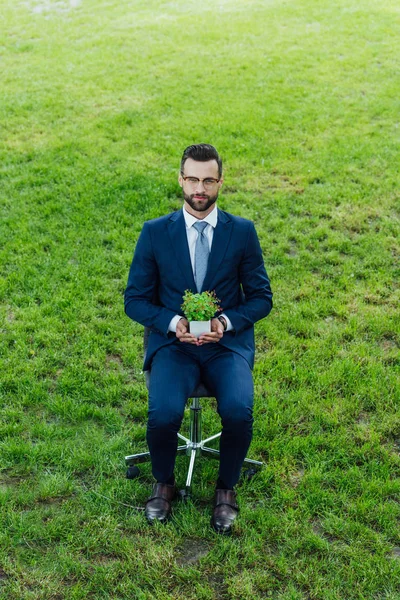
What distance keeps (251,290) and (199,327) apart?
0.61m

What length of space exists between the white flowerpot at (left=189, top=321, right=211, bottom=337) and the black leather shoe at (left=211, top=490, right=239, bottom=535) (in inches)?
43.5

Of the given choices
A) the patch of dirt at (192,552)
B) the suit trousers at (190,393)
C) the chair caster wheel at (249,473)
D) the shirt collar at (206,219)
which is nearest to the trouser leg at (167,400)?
the suit trousers at (190,393)

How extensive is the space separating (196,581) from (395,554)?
4.20 ft

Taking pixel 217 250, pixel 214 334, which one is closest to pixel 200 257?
pixel 217 250

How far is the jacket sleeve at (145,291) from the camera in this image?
15.0 feet

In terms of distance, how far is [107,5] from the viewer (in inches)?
679

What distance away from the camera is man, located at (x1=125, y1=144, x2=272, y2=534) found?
4.34 metres

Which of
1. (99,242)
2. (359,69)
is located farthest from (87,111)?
(359,69)

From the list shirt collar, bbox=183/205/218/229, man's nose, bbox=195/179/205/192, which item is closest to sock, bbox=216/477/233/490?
shirt collar, bbox=183/205/218/229

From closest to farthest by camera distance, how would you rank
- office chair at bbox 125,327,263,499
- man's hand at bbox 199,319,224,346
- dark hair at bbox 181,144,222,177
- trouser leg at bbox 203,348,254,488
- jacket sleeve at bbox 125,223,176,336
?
trouser leg at bbox 203,348,254,488 < man's hand at bbox 199,319,224,346 < dark hair at bbox 181,144,222,177 < jacket sleeve at bbox 125,223,176,336 < office chair at bbox 125,327,263,499

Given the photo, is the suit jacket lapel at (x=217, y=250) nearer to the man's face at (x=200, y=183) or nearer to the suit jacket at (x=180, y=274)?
the suit jacket at (x=180, y=274)

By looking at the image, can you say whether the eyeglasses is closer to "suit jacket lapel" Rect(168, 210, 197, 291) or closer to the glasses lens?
the glasses lens

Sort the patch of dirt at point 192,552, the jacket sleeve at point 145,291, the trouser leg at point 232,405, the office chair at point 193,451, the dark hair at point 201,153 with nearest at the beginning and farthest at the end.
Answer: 1. the patch of dirt at point 192,552
2. the trouser leg at point 232,405
3. the dark hair at point 201,153
4. the jacket sleeve at point 145,291
5. the office chair at point 193,451

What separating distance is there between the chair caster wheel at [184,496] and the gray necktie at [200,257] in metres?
1.42
